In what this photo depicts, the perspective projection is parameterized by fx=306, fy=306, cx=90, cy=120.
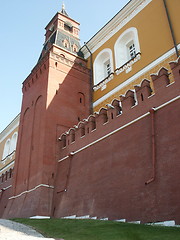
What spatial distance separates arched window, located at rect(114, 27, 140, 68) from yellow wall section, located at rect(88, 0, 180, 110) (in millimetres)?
354

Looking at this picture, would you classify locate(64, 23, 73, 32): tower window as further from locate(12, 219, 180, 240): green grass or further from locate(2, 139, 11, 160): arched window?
locate(12, 219, 180, 240): green grass

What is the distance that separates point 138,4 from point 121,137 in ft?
27.4

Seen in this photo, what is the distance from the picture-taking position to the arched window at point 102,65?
17.0m

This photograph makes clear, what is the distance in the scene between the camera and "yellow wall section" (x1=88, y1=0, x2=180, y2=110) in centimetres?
1298

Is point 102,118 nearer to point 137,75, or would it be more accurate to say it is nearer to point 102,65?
point 137,75

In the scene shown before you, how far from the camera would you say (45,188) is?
1250cm

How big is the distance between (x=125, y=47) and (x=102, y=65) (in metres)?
1.92

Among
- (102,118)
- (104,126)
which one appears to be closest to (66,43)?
(102,118)

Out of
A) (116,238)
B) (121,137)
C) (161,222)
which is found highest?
(121,137)

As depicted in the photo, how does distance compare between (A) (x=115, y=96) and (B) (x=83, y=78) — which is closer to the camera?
(A) (x=115, y=96)

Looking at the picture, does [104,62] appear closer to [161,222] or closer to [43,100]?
[43,100]

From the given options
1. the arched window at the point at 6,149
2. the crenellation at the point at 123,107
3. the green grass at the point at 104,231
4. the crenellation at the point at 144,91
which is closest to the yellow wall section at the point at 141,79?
the crenellation at the point at 144,91

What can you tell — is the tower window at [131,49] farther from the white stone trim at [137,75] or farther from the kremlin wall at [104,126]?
the white stone trim at [137,75]

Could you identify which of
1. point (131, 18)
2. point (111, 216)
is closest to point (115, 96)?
point (131, 18)
